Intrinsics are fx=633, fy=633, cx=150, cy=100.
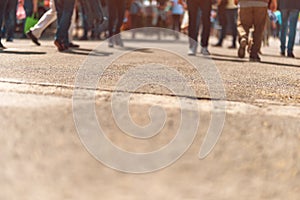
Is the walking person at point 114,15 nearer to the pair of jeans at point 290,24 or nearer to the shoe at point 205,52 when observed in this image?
the shoe at point 205,52

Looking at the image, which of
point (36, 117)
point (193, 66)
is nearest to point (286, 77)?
point (193, 66)

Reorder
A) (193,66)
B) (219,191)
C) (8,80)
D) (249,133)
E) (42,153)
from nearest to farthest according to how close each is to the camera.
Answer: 1. (219,191)
2. (42,153)
3. (249,133)
4. (8,80)
5. (193,66)

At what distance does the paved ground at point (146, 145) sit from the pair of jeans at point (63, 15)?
277 centimetres

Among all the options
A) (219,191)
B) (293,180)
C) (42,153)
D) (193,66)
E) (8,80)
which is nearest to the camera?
(219,191)

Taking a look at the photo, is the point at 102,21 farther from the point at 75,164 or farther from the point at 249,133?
the point at 75,164

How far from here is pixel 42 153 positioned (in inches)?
124

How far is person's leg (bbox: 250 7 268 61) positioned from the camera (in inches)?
335

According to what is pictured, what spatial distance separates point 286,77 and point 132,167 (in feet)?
12.8

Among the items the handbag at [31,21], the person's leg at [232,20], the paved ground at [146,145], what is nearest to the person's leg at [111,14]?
the handbag at [31,21]

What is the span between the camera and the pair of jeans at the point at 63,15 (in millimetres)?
8430

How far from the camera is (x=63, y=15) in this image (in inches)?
333

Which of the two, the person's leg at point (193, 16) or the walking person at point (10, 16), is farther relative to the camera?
the walking person at point (10, 16)

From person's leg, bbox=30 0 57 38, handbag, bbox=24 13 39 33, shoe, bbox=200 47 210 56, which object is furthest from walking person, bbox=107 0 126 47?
shoe, bbox=200 47 210 56

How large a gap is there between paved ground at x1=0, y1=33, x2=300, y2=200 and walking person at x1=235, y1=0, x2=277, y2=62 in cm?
293
